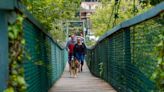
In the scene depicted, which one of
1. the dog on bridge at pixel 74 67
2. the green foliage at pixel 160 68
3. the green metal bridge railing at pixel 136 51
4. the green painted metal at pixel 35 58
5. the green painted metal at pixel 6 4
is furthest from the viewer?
the dog on bridge at pixel 74 67

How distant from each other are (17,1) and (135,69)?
4043 millimetres

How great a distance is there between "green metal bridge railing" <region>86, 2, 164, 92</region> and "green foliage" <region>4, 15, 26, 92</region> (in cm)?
150

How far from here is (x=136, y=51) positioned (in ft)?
28.0

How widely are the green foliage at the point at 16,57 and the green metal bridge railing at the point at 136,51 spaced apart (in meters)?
1.50

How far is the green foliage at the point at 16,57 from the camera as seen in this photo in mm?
4480

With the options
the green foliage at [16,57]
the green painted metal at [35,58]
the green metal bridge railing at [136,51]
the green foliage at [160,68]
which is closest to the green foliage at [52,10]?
the green metal bridge railing at [136,51]

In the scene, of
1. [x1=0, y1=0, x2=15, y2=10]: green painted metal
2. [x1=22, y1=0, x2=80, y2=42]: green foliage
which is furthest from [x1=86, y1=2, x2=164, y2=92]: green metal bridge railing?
[x1=22, y1=0, x2=80, y2=42]: green foliage

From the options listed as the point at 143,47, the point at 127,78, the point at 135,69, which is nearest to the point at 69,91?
the point at 127,78

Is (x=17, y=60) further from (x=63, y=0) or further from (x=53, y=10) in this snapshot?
(x=63, y=0)

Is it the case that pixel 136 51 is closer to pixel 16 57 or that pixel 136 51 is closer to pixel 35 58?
pixel 35 58

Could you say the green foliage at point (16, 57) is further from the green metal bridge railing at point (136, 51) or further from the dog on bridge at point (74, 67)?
the dog on bridge at point (74, 67)

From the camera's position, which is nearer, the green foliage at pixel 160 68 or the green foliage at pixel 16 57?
the green foliage at pixel 16 57

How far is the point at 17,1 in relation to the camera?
4.78 m

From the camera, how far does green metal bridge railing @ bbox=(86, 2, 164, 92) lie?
6.27 meters
